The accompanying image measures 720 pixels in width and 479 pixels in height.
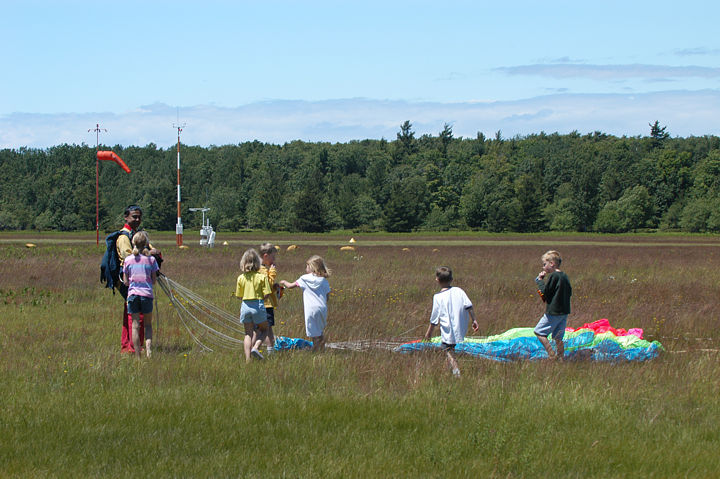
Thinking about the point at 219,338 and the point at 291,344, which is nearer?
the point at 291,344

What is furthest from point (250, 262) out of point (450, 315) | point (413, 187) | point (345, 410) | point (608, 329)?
point (413, 187)

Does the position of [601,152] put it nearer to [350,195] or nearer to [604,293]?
[350,195]

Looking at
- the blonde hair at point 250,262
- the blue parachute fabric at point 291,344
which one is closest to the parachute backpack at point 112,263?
the blonde hair at point 250,262

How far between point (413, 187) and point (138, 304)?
3964 inches

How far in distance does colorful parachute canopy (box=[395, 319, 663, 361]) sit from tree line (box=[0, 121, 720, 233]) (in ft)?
298

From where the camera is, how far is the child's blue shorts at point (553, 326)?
33.7 ft

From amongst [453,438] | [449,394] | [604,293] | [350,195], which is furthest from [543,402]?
[350,195]

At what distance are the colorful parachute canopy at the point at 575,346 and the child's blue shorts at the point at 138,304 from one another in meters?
3.52

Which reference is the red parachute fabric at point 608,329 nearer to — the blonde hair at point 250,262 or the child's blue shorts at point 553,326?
the child's blue shorts at point 553,326

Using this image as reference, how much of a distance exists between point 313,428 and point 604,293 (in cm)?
1385

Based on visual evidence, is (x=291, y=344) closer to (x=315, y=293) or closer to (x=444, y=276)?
(x=315, y=293)

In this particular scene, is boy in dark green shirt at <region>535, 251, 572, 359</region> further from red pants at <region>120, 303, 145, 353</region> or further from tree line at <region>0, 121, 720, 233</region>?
tree line at <region>0, 121, 720, 233</region>

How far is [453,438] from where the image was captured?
655 cm

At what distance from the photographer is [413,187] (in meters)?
110
